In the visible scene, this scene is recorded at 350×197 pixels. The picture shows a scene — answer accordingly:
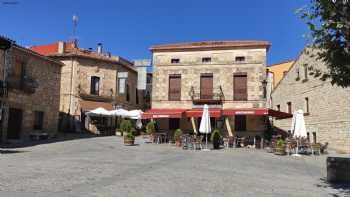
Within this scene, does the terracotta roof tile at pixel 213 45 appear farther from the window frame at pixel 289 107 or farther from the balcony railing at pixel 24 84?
the balcony railing at pixel 24 84

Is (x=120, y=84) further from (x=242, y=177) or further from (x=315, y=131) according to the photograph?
(x=242, y=177)

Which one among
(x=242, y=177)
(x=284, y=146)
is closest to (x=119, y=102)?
(x=284, y=146)

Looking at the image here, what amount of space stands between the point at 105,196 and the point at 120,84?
26.2m

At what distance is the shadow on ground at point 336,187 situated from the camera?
309 inches

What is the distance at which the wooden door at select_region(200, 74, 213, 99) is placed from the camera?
83.8ft

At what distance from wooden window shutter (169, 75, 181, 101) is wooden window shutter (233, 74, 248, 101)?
4242 mm

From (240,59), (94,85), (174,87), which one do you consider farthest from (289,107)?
(94,85)

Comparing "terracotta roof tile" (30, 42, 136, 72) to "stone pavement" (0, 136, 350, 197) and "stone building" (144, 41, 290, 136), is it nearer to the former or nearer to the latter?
"stone building" (144, 41, 290, 136)

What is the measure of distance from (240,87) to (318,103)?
559cm

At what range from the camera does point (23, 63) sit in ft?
68.6

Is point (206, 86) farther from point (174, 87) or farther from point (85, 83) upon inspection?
point (85, 83)

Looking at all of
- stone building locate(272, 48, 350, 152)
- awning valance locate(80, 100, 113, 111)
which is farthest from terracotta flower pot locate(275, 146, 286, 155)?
awning valance locate(80, 100, 113, 111)

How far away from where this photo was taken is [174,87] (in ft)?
86.2

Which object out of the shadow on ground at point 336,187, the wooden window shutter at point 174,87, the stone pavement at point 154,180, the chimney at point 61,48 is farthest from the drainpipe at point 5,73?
the shadow on ground at point 336,187
